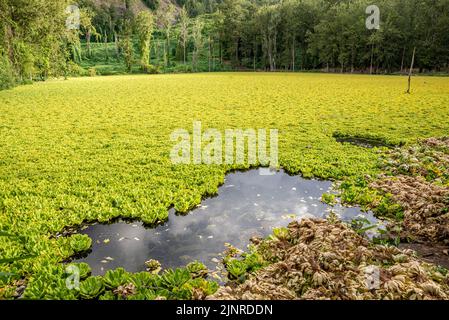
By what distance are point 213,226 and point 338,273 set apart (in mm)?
3429

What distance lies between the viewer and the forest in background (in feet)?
112

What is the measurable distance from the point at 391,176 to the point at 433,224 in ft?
10.9

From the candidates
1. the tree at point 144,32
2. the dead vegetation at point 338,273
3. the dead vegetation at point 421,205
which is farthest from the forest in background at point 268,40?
the dead vegetation at point 338,273

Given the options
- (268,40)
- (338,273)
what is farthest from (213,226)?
(268,40)

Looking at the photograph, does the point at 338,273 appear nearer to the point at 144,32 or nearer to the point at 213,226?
the point at 213,226

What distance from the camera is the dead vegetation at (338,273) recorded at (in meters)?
5.36

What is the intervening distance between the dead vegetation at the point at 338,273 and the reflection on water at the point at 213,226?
Result: 3.79ft

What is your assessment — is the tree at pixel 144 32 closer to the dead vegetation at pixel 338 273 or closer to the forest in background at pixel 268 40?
the forest in background at pixel 268 40

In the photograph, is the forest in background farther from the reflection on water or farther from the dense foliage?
the reflection on water

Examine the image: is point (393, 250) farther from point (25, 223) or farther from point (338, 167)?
point (25, 223)

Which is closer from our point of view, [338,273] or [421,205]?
[338,273]

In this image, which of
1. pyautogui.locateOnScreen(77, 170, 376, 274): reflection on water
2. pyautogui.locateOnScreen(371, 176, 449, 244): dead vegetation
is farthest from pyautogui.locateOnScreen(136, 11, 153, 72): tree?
pyautogui.locateOnScreen(371, 176, 449, 244): dead vegetation

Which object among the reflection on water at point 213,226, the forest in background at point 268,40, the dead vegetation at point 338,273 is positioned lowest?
the reflection on water at point 213,226

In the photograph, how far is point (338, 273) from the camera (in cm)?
589
